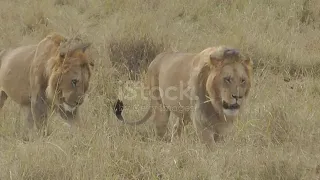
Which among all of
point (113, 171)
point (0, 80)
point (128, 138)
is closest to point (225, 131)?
point (128, 138)

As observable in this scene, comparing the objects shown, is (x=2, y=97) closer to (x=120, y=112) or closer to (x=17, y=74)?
(x=17, y=74)

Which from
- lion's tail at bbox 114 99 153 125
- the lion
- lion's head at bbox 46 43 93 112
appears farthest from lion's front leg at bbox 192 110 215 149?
lion's head at bbox 46 43 93 112

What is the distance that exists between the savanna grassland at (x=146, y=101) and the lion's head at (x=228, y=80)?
302 mm

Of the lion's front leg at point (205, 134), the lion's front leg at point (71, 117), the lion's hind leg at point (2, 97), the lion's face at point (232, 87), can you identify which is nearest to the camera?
the lion's face at point (232, 87)

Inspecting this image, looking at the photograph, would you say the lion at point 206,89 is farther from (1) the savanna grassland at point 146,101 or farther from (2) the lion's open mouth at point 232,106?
(1) the savanna grassland at point 146,101

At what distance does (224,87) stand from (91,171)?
3.73 ft

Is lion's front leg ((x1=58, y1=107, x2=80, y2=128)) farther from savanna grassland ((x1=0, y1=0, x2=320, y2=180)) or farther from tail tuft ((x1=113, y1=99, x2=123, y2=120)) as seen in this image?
tail tuft ((x1=113, y1=99, x2=123, y2=120))

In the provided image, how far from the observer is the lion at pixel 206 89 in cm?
439

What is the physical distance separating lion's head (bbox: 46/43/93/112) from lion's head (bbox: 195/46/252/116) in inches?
36.0

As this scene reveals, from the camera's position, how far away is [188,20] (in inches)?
368

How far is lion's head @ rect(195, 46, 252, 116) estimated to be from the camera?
4367 millimetres

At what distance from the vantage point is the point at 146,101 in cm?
593

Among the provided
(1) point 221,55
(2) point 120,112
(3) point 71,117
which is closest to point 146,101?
A: (2) point 120,112

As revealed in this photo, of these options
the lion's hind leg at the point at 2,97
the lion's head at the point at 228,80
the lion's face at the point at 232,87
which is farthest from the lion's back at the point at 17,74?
the lion's face at the point at 232,87
